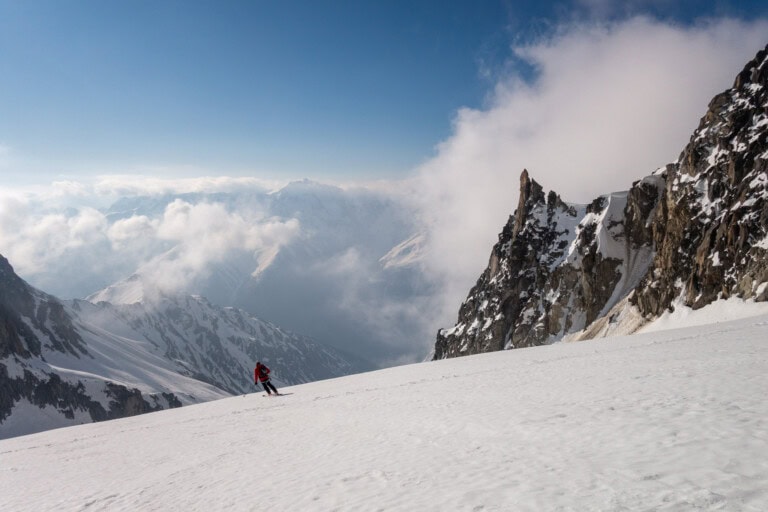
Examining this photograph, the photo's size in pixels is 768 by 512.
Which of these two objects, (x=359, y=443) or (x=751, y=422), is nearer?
(x=751, y=422)

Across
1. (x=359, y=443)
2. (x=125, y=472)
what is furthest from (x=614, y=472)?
(x=125, y=472)

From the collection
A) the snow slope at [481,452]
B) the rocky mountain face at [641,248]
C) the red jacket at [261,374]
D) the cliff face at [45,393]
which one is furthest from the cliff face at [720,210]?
the cliff face at [45,393]

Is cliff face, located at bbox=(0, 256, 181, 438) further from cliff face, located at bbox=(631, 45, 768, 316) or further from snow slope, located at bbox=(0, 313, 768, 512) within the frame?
cliff face, located at bbox=(631, 45, 768, 316)

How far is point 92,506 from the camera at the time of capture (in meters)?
13.1

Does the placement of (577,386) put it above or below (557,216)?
below

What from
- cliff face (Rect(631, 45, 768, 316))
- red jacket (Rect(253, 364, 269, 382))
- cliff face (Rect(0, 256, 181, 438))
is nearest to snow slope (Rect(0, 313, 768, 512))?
red jacket (Rect(253, 364, 269, 382))

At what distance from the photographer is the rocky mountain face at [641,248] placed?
235 feet

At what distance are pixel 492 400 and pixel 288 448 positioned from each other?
305 inches

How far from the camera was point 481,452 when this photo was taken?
1133 cm

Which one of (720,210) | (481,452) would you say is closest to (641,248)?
(720,210)

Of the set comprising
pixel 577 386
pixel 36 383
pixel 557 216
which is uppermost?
pixel 557 216

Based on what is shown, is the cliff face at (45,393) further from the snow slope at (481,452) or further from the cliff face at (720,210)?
the cliff face at (720,210)

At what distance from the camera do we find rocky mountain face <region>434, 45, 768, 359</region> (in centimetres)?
7156

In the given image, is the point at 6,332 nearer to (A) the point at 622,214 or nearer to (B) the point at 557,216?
(B) the point at 557,216
